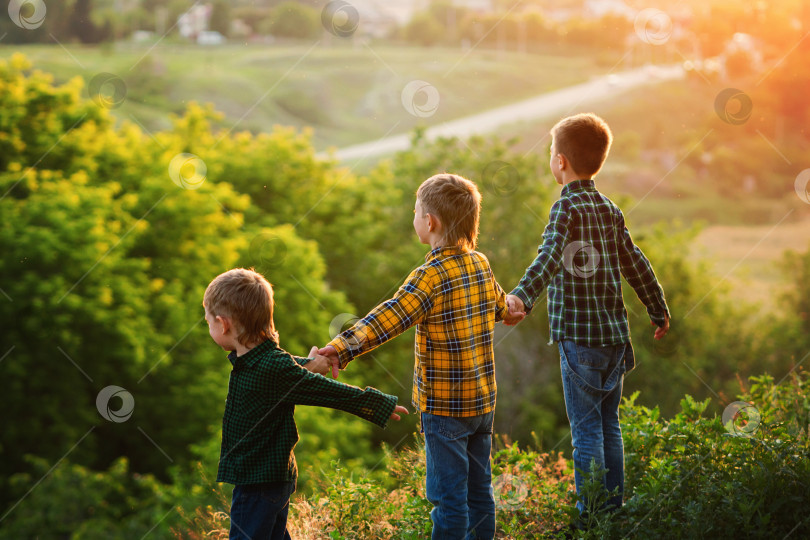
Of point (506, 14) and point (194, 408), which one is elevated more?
point (506, 14)

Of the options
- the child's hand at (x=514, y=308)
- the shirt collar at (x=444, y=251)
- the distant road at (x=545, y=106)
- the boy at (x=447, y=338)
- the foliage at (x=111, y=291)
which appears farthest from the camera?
the distant road at (x=545, y=106)

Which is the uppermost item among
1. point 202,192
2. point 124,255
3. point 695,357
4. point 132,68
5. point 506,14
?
point 506,14

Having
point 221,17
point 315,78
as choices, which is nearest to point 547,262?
point 315,78

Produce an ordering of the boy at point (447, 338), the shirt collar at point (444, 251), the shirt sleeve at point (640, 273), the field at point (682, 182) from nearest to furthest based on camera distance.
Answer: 1. the boy at point (447, 338)
2. the shirt collar at point (444, 251)
3. the shirt sleeve at point (640, 273)
4. the field at point (682, 182)

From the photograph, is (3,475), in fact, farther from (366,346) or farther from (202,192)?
(366,346)

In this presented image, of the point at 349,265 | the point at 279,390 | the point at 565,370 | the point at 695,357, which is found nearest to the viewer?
the point at 279,390

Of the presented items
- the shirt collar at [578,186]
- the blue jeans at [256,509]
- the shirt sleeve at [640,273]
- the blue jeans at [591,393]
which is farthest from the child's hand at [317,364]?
the shirt sleeve at [640,273]

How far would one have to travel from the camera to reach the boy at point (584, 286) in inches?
112

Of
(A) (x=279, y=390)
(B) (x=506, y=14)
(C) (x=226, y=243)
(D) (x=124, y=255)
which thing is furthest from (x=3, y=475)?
(B) (x=506, y=14)

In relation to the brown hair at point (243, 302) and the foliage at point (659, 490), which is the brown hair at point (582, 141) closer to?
the foliage at point (659, 490)

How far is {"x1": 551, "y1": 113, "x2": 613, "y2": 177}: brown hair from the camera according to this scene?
290cm

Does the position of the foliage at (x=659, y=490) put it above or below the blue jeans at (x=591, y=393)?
below

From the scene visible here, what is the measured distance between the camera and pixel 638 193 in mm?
31359

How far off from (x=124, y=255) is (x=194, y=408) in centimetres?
312
